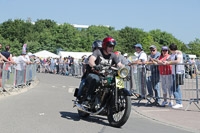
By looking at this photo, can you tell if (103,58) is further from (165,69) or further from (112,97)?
(165,69)

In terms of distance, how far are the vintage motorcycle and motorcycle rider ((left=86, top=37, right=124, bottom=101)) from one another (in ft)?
0.33

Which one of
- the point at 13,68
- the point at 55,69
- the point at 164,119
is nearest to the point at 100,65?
the point at 164,119

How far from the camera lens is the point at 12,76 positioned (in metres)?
13.5

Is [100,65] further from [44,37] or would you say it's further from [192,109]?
[44,37]

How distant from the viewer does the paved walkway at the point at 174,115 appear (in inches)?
293

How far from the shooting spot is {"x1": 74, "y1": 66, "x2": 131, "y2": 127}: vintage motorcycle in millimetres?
6589

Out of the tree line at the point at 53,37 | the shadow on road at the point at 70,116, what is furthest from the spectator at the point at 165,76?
the tree line at the point at 53,37

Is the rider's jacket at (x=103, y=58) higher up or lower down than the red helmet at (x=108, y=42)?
lower down

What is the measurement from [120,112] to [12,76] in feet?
25.6

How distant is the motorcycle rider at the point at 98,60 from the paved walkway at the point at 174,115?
5.87ft

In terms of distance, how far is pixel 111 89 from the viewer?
685cm

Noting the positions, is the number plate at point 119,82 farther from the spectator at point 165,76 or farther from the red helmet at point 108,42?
the spectator at point 165,76

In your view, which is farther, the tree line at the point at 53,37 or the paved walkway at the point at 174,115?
the tree line at the point at 53,37

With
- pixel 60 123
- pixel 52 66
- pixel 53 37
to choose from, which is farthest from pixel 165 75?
pixel 53 37
